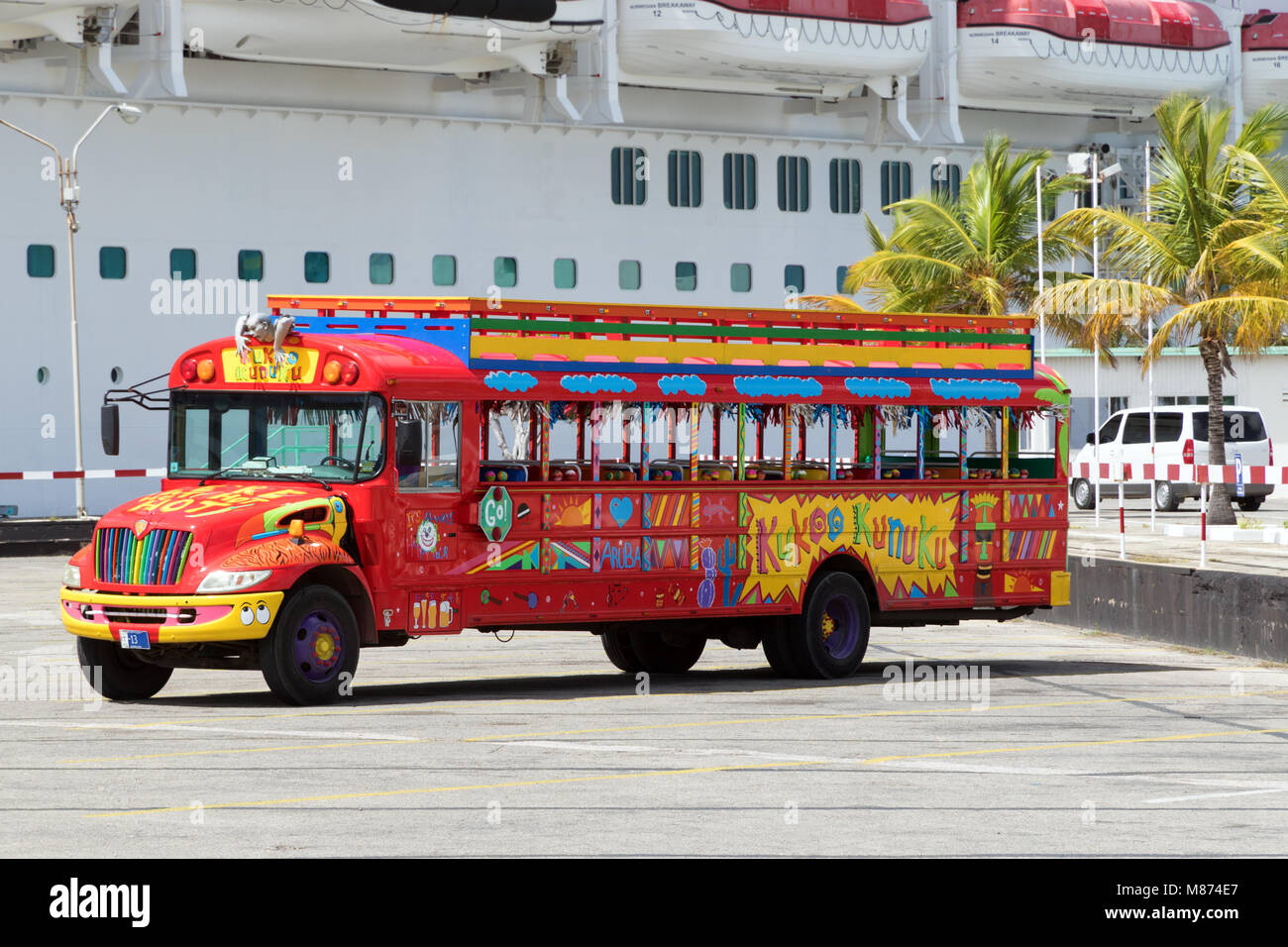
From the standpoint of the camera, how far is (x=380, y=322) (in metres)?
15.0

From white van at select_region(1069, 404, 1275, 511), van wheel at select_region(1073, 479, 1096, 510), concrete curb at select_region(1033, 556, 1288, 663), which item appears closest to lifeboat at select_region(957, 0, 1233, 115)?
white van at select_region(1069, 404, 1275, 511)

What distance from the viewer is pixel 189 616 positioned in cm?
1317

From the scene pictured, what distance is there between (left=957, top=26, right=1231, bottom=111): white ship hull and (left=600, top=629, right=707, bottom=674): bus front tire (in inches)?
1441

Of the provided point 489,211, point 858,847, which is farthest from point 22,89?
point 858,847

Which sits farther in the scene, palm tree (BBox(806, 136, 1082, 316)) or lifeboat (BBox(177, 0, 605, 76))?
palm tree (BBox(806, 136, 1082, 316))

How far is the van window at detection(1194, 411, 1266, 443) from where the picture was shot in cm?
4306

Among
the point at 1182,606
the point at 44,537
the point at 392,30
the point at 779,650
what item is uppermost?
the point at 392,30

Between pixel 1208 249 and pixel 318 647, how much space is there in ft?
74.4

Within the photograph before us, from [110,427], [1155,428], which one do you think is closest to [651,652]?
[110,427]

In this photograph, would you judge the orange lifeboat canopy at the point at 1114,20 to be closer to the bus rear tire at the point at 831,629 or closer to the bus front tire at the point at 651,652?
the bus front tire at the point at 651,652

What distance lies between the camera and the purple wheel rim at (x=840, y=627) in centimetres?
1630

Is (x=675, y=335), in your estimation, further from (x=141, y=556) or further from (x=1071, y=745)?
(x=1071, y=745)

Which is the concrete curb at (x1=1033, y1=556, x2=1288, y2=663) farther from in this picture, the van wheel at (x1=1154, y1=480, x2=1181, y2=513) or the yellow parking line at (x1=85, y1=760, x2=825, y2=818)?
the van wheel at (x1=1154, y1=480, x2=1181, y2=513)

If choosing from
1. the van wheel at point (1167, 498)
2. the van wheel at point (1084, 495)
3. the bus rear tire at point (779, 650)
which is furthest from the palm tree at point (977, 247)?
the bus rear tire at point (779, 650)
